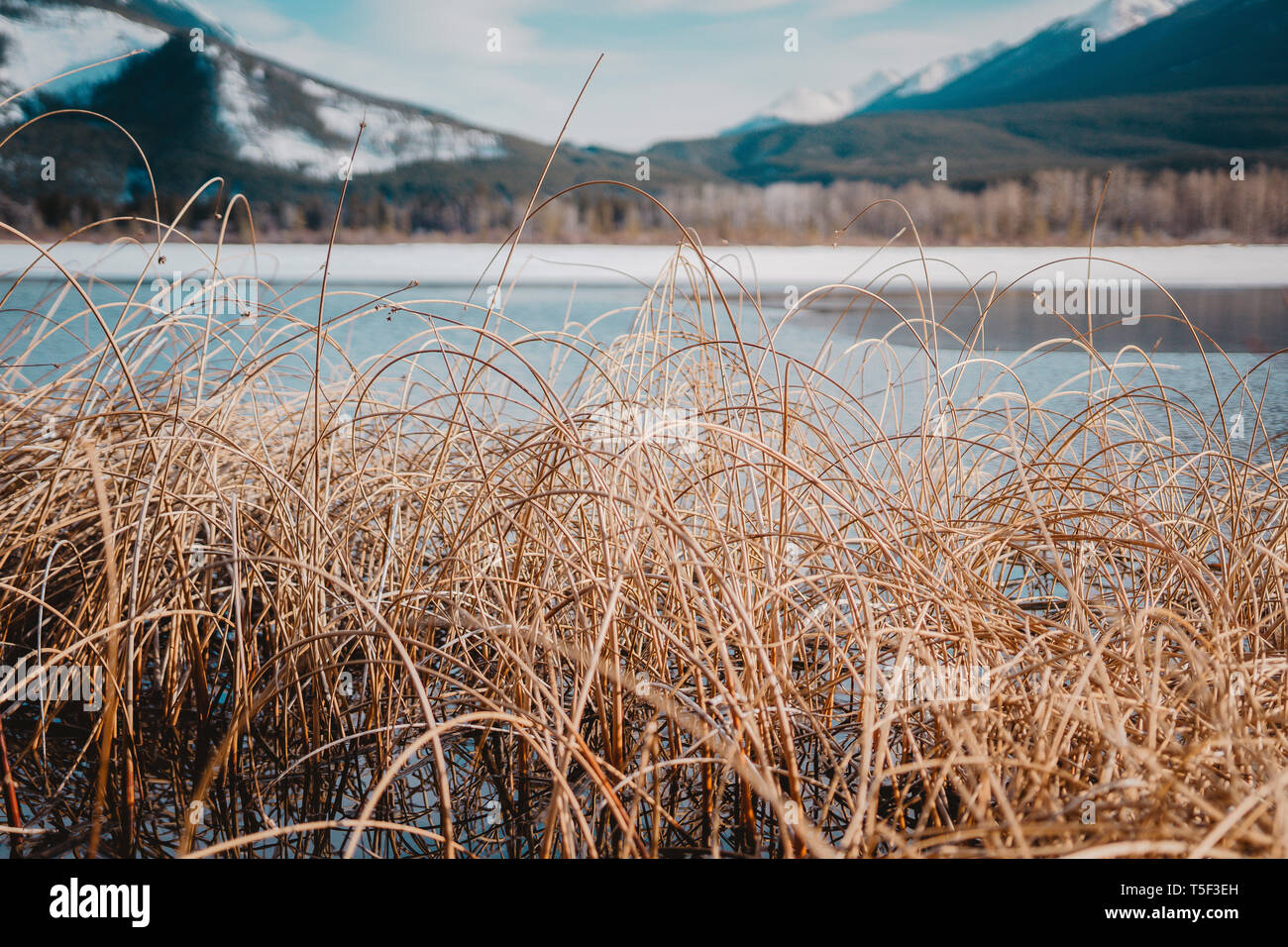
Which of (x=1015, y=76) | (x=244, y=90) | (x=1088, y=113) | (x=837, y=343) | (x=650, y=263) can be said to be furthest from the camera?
(x=650, y=263)

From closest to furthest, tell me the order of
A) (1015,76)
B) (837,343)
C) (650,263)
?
(837,343)
(1015,76)
(650,263)

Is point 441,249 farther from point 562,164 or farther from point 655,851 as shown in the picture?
point 655,851

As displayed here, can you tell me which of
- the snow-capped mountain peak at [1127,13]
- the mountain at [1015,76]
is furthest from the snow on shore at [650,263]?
the mountain at [1015,76]

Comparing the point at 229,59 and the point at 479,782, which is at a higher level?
the point at 229,59

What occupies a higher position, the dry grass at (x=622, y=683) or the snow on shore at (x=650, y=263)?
the snow on shore at (x=650, y=263)

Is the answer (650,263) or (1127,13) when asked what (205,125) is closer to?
(1127,13)

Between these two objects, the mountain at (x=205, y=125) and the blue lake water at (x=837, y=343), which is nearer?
the blue lake water at (x=837, y=343)

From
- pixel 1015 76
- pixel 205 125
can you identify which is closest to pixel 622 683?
pixel 205 125

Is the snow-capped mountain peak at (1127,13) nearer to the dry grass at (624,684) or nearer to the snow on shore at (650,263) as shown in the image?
the snow on shore at (650,263)

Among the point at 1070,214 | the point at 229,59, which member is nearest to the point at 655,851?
the point at 229,59

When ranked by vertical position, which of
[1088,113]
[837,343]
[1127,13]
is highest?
Result: [1088,113]

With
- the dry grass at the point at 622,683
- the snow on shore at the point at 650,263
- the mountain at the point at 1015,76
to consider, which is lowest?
the dry grass at the point at 622,683

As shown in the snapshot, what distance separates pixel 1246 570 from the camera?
1.38 m
